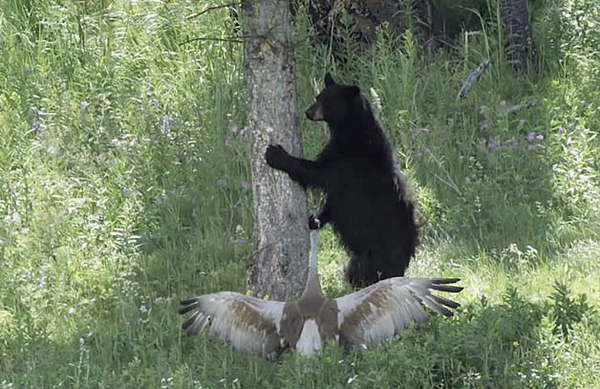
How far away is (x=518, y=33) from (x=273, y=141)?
12.5 feet

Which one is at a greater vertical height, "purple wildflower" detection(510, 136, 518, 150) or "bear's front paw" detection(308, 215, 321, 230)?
"bear's front paw" detection(308, 215, 321, 230)

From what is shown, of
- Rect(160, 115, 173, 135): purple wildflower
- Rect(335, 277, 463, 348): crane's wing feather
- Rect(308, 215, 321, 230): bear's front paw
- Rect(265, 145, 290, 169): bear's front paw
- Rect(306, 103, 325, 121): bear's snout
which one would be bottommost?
Rect(335, 277, 463, 348): crane's wing feather

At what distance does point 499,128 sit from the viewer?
339 inches

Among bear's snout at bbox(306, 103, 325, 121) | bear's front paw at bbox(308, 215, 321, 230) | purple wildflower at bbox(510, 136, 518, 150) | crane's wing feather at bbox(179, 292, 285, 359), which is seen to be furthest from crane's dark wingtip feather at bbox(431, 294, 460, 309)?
purple wildflower at bbox(510, 136, 518, 150)

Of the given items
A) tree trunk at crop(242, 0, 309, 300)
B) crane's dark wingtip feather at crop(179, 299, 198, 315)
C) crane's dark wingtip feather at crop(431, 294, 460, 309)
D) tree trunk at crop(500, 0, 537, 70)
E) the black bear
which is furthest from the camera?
tree trunk at crop(500, 0, 537, 70)

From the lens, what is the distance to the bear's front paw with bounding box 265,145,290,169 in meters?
6.27

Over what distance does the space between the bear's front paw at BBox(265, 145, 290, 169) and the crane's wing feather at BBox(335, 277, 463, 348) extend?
3.23 ft

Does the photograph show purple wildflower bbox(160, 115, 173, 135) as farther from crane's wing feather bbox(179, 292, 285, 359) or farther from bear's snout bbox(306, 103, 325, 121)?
crane's wing feather bbox(179, 292, 285, 359)

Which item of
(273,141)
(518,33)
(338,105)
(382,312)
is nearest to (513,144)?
(518,33)

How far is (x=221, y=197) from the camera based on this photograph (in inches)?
322

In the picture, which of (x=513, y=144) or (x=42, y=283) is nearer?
(x=42, y=283)

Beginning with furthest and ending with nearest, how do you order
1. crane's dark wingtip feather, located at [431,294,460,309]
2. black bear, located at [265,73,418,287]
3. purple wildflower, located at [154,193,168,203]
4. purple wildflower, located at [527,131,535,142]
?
1. purple wildflower, located at [527,131,535,142]
2. purple wildflower, located at [154,193,168,203]
3. black bear, located at [265,73,418,287]
4. crane's dark wingtip feather, located at [431,294,460,309]

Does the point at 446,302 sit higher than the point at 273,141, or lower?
lower

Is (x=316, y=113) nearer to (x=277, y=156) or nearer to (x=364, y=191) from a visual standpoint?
(x=364, y=191)
